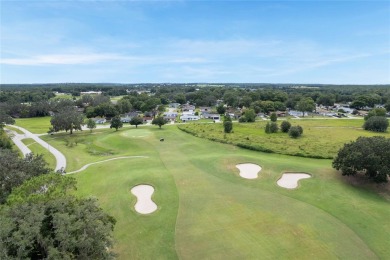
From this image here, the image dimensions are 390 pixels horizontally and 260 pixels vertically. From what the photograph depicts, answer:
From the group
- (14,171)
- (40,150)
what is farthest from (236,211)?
(40,150)

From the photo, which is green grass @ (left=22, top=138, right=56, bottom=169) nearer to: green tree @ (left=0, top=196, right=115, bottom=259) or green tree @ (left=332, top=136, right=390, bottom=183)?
green tree @ (left=0, top=196, right=115, bottom=259)

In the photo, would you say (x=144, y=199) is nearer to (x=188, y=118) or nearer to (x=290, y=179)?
(x=290, y=179)

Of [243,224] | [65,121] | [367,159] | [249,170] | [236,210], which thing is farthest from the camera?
[65,121]

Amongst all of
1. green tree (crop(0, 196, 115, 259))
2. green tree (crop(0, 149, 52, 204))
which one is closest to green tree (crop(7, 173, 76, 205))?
green tree (crop(0, 196, 115, 259))

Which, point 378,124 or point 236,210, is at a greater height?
point 378,124

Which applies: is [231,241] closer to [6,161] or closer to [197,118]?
[6,161]

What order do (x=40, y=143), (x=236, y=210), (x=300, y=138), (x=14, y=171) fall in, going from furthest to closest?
(x=300, y=138) → (x=40, y=143) → (x=236, y=210) → (x=14, y=171)

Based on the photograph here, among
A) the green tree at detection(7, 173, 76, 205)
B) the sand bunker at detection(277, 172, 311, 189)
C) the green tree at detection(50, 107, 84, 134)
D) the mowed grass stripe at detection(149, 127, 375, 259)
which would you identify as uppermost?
the green tree at detection(7, 173, 76, 205)
